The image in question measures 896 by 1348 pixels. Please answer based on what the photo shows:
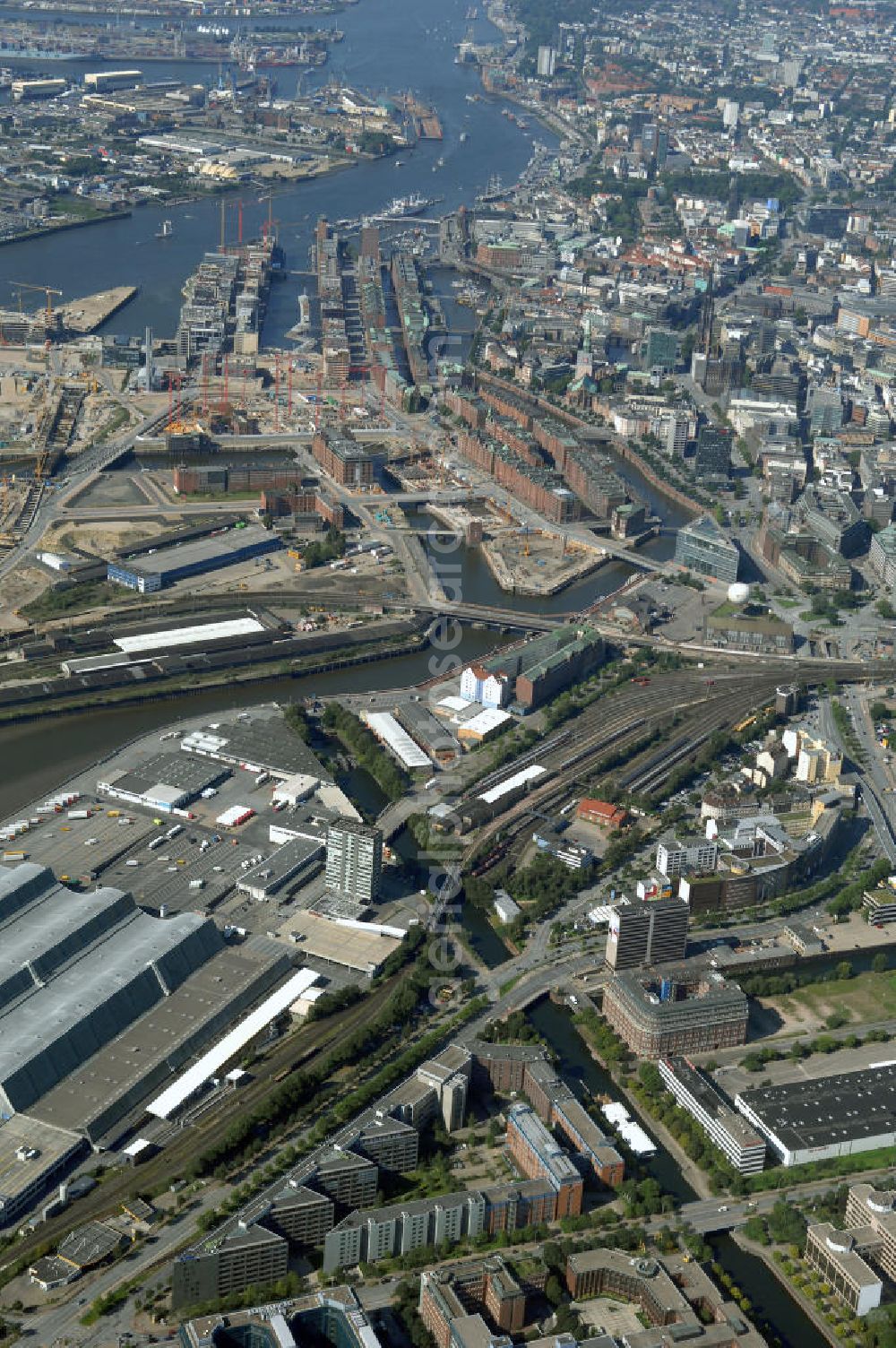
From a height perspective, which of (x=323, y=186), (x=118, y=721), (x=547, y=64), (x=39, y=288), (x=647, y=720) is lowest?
(x=118, y=721)

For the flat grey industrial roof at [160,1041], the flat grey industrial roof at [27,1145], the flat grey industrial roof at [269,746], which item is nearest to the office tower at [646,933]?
the flat grey industrial roof at [160,1041]

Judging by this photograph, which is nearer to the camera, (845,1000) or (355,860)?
(845,1000)

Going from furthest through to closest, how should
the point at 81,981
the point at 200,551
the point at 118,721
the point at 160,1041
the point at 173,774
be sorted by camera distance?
the point at 200,551 < the point at 118,721 < the point at 173,774 < the point at 81,981 < the point at 160,1041

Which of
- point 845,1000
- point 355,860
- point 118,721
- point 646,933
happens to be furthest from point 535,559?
point 845,1000

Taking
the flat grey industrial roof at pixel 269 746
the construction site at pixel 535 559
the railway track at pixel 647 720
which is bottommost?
the construction site at pixel 535 559

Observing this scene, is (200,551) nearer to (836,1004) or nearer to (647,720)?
(647,720)

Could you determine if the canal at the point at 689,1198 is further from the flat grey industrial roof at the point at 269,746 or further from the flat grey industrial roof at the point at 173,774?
the flat grey industrial roof at the point at 173,774
